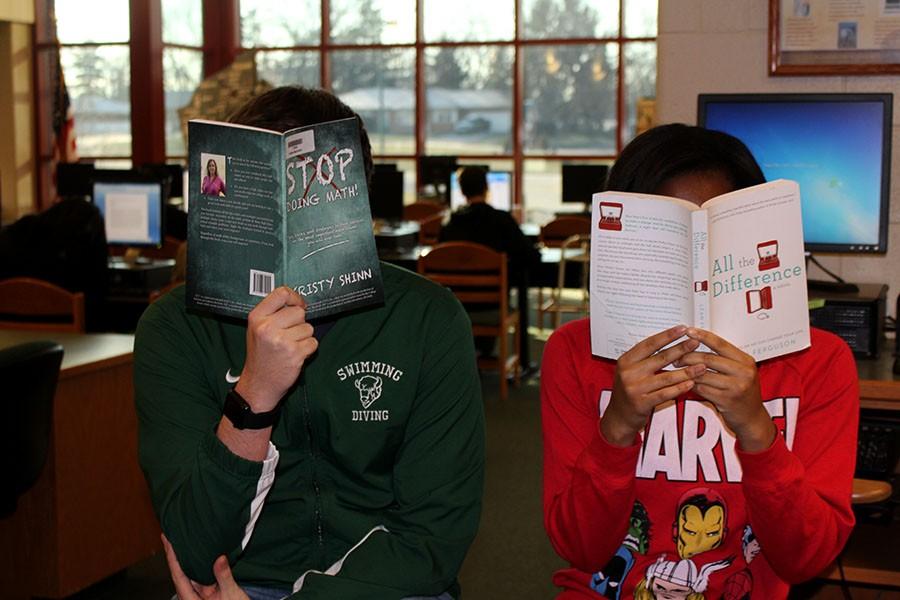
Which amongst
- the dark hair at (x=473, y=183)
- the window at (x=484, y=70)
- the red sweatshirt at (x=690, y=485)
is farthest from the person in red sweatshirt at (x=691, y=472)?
the window at (x=484, y=70)

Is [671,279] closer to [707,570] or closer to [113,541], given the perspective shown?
[707,570]

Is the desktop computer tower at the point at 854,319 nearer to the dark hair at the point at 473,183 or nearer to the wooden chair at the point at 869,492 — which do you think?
the wooden chair at the point at 869,492

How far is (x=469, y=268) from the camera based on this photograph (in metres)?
5.84

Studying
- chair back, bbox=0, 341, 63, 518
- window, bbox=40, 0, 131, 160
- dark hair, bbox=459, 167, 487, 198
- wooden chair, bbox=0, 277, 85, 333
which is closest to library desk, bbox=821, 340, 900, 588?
chair back, bbox=0, 341, 63, 518

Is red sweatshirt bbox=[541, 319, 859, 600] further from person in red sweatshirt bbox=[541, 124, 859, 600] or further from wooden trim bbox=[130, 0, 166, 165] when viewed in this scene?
wooden trim bbox=[130, 0, 166, 165]

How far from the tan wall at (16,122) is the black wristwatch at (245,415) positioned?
10.9m

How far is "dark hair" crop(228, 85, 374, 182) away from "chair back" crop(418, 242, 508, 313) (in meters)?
4.23

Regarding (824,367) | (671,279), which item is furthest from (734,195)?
(824,367)

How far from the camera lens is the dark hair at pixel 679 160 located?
1.51 metres

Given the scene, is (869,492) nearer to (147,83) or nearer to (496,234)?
(496,234)

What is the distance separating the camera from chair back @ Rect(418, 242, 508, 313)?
5.80 metres

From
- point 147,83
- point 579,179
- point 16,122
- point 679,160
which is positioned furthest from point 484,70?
point 679,160

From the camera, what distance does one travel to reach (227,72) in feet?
34.1

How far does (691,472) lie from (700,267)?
0.38 metres
